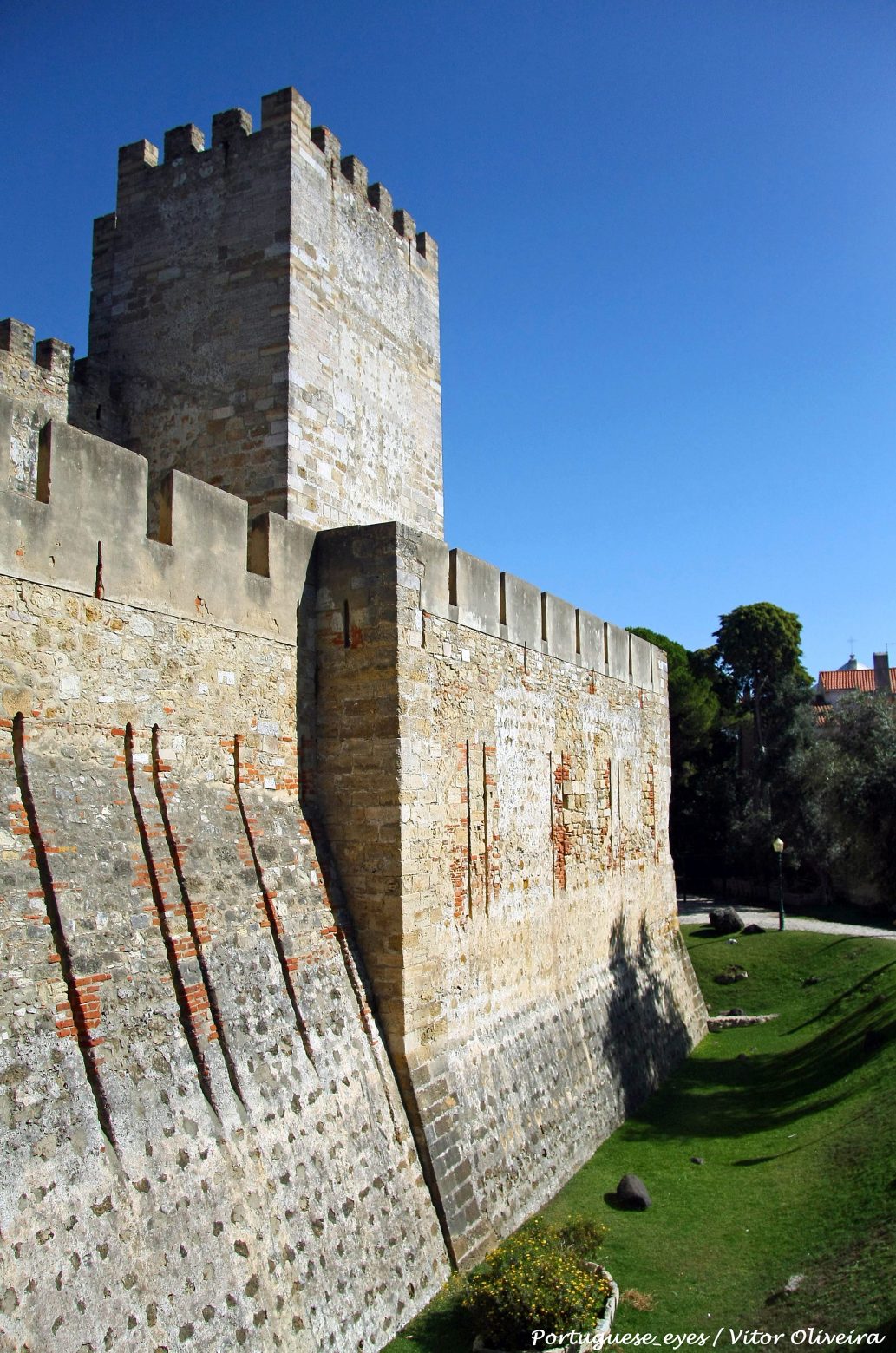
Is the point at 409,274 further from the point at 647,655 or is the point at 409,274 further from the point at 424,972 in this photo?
the point at 424,972

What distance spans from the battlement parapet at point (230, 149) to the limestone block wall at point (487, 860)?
5.55m

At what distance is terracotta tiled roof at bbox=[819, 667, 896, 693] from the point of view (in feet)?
163

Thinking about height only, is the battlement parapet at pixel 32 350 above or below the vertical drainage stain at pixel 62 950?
above

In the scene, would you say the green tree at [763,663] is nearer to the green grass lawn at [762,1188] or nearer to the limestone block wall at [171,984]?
the green grass lawn at [762,1188]

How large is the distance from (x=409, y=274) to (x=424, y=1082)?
10.4 m

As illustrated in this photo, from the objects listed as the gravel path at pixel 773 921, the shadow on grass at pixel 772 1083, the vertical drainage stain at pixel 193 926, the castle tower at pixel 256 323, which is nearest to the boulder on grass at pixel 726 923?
the gravel path at pixel 773 921

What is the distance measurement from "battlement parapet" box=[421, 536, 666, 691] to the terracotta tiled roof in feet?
121

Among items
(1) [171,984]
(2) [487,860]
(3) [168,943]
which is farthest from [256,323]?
(1) [171,984]

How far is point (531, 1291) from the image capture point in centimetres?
718

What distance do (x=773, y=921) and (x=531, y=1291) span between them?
23.4 metres

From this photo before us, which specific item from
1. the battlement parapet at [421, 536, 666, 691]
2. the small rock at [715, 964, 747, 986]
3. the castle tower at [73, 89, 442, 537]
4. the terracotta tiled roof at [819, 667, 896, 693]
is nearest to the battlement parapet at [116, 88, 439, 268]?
the castle tower at [73, 89, 442, 537]

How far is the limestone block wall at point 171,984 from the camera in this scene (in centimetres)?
543

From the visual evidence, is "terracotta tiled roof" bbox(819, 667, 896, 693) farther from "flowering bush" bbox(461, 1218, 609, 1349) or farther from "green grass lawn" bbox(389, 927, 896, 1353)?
"flowering bush" bbox(461, 1218, 609, 1349)

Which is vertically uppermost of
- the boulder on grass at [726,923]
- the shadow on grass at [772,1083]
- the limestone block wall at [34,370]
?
the limestone block wall at [34,370]
